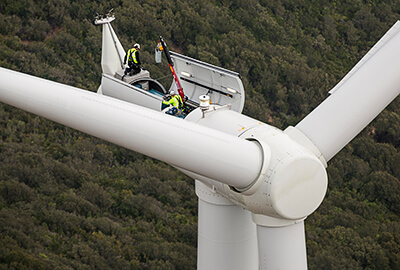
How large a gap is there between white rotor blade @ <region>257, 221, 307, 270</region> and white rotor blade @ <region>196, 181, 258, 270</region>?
1845mm

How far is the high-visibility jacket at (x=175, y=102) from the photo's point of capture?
21.1 m

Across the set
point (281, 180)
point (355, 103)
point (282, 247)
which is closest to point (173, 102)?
point (355, 103)

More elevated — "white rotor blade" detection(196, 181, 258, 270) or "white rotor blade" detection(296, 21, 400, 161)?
"white rotor blade" detection(296, 21, 400, 161)

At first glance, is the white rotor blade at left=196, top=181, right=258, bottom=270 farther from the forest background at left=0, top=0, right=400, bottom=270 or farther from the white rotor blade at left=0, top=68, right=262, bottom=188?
the forest background at left=0, top=0, right=400, bottom=270

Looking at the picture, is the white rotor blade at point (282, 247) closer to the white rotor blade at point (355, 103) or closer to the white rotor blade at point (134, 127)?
the white rotor blade at point (355, 103)

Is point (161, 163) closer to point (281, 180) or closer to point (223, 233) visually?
point (223, 233)

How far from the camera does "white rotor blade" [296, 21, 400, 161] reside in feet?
56.6

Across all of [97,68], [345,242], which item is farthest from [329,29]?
[345,242]

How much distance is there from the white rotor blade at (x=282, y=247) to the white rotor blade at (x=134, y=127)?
314 centimetres

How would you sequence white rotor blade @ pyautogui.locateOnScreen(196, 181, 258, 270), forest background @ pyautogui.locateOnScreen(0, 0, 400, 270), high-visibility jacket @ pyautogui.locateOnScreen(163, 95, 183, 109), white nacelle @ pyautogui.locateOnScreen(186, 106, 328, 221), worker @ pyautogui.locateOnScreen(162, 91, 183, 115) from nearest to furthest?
white nacelle @ pyautogui.locateOnScreen(186, 106, 328, 221)
white rotor blade @ pyautogui.locateOnScreen(196, 181, 258, 270)
worker @ pyautogui.locateOnScreen(162, 91, 183, 115)
high-visibility jacket @ pyautogui.locateOnScreen(163, 95, 183, 109)
forest background @ pyautogui.locateOnScreen(0, 0, 400, 270)

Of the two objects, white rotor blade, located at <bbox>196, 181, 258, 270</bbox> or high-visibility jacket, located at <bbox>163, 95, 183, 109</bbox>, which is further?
high-visibility jacket, located at <bbox>163, 95, 183, 109</bbox>

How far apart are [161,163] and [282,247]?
33.5 meters

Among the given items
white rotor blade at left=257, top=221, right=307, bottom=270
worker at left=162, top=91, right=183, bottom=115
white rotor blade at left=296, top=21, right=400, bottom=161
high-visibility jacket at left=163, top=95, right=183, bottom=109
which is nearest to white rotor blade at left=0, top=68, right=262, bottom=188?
white rotor blade at left=257, top=221, right=307, bottom=270

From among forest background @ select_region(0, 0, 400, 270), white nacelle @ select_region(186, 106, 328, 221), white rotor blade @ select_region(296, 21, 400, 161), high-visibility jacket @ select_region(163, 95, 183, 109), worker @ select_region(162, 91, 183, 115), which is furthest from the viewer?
forest background @ select_region(0, 0, 400, 270)
